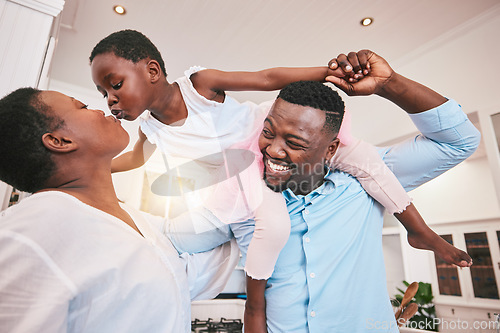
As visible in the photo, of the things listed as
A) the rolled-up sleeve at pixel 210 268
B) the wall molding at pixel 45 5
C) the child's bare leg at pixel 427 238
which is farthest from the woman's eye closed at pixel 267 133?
the wall molding at pixel 45 5

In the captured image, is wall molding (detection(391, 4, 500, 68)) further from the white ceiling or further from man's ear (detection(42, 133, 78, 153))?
man's ear (detection(42, 133, 78, 153))

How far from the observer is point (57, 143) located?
18.4 inches

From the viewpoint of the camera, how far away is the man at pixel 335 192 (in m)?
0.57

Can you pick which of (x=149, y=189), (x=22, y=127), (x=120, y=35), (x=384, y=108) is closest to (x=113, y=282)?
(x=22, y=127)

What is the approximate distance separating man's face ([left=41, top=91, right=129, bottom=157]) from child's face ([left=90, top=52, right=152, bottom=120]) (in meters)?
0.16

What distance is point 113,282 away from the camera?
1.35ft

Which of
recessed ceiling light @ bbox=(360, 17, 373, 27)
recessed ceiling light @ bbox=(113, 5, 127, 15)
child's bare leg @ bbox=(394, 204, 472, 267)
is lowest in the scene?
child's bare leg @ bbox=(394, 204, 472, 267)

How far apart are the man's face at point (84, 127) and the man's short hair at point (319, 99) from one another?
0.98 feet

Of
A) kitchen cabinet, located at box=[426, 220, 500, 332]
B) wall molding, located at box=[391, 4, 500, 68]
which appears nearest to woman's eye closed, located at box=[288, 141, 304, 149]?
wall molding, located at box=[391, 4, 500, 68]

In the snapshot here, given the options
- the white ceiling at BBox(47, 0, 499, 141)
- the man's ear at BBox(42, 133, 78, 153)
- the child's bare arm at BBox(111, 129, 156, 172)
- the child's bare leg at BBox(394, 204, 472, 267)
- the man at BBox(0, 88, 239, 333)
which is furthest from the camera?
the white ceiling at BBox(47, 0, 499, 141)

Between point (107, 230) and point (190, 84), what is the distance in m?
0.45

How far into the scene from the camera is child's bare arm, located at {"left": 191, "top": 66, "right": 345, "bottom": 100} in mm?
646

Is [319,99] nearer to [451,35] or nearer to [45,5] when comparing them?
[45,5]

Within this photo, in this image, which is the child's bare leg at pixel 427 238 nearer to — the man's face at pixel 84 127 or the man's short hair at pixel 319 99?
the man's short hair at pixel 319 99
